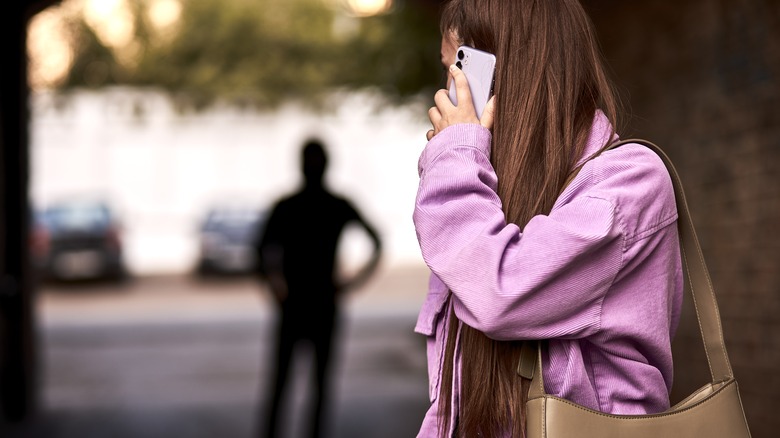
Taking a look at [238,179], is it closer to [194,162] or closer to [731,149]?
[194,162]

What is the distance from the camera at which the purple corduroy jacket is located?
1.63m

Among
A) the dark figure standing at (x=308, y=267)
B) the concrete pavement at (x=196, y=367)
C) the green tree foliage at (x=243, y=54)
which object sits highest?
the green tree foliage at (x=243, y=54)

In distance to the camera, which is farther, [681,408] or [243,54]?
[243,54]

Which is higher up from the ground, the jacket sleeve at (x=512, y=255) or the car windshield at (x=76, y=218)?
the jacket sleeve at (x=512, y=255)

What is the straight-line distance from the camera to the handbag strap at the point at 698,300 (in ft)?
5.59

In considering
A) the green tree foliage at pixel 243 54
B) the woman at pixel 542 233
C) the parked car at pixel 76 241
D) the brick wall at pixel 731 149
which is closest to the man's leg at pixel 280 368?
the brick wall at pixel 731 149

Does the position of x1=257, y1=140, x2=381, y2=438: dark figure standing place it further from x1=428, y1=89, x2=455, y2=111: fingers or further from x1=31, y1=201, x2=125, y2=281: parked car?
x1=31, y1=201, x2=125, y2=281: parked car

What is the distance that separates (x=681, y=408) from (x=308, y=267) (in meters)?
4.64

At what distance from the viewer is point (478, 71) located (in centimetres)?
179

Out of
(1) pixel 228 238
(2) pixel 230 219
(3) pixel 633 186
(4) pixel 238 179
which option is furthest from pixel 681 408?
(4) pixel 238 179

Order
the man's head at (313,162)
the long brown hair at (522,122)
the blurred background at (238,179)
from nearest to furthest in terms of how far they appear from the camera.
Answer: the long brown hair at (522,122) → the blurred background at (238,179) → the man's head at (313,162)

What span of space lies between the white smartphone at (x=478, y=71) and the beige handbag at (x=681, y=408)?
232 millimetres

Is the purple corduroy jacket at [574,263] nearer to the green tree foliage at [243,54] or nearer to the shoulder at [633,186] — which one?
the shoulder at [633,186]

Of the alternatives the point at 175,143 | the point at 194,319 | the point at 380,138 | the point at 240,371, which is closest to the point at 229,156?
the point at 175,143
